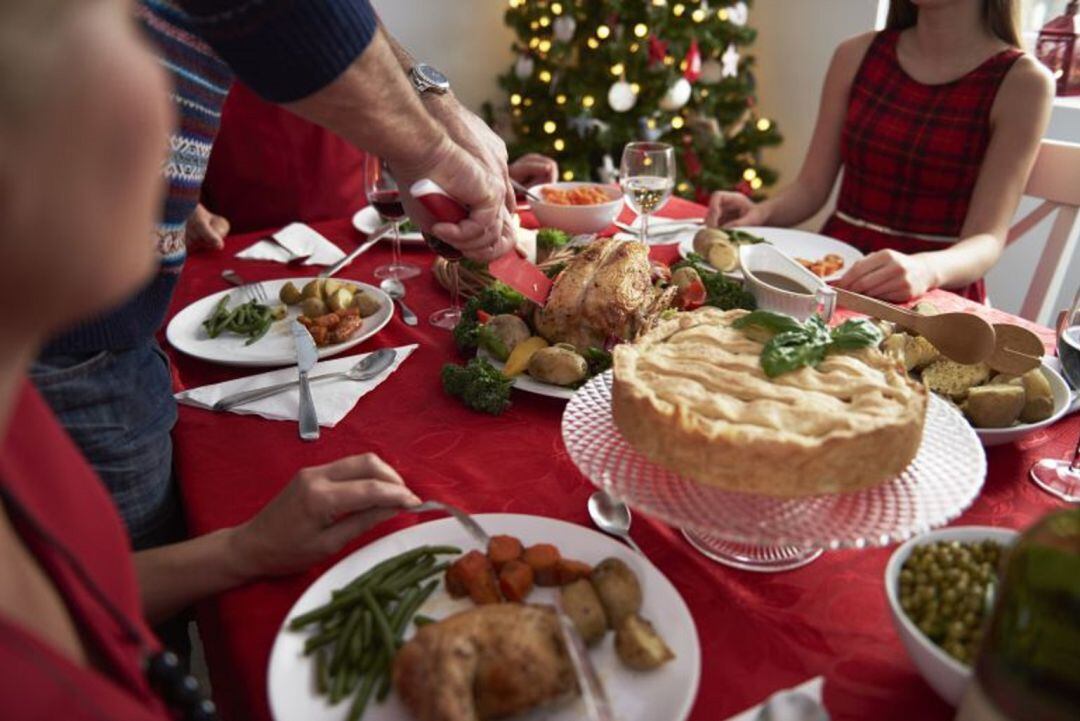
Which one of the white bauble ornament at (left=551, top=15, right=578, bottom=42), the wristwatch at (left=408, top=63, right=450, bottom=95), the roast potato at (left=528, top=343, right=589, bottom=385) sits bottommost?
the roast potato at (left=528, top=343, right=589, bottom=385)

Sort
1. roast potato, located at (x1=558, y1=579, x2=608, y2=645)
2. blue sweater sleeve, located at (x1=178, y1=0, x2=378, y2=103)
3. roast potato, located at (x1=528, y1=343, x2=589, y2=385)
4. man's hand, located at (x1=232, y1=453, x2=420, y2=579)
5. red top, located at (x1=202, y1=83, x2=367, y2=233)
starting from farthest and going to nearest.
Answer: red top, located at (x1=202, y1=83, x2=367, y2=233) < roast potato, located at (x1=528, y1=343, x2=589, y2=385) < blue sweater sleeve, located at (x1=178, y1=0, x2=378, y2=103) < man's hand, located at (x1=232, y1=453, x2=420, y2=579) < roast potato, located at (x1=558, y1=579, x2=608, y2=645)

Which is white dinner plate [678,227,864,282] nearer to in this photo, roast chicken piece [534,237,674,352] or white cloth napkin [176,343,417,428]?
roast chicken piece [534,237,674,352]

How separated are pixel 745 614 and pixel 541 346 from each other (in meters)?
0.74

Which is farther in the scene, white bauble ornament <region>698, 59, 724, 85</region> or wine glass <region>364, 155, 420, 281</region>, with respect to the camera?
white bauble ornament <region>698, 59, 724, 85</region>

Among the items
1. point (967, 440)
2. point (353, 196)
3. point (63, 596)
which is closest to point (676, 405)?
Result: point (967, 440)

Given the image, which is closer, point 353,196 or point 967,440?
point 967,440

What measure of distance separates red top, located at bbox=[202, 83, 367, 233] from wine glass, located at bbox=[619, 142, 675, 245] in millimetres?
1496

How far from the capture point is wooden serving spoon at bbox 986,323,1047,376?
140 cm

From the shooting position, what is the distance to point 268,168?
3.26 m

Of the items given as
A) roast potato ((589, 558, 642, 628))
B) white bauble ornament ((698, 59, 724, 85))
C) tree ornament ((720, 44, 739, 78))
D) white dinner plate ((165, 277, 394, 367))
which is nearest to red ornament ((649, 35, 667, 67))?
white bauble ornament ((698, 59, 724, 85))

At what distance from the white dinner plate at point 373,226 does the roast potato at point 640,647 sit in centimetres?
177

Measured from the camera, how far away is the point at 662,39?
4.92 m

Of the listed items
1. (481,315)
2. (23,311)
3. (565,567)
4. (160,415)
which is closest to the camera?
(23,311)

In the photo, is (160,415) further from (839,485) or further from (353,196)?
(353,196)
